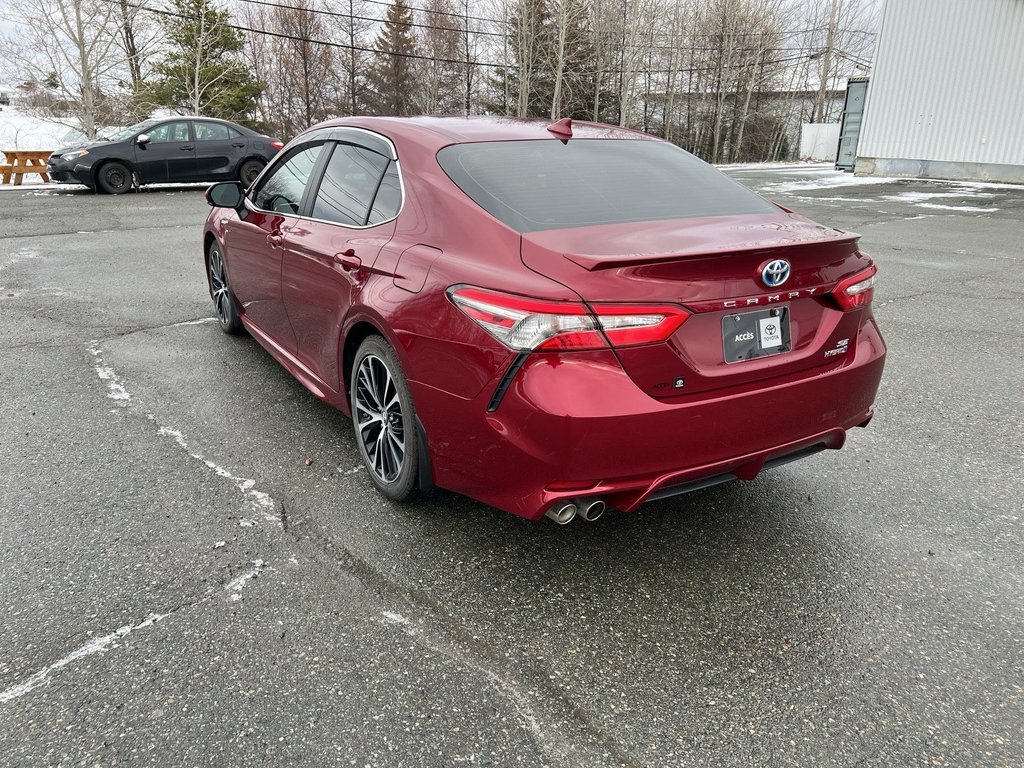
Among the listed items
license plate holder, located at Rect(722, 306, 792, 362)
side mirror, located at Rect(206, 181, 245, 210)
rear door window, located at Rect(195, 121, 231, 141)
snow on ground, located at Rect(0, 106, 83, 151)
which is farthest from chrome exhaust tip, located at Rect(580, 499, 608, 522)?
snow on ground, located at Rect(0, 106, 83, 151)

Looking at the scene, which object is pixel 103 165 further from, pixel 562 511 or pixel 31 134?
pixel 31 134

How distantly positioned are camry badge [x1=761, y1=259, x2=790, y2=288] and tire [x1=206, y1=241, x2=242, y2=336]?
394cm

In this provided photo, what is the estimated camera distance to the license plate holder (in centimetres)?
254

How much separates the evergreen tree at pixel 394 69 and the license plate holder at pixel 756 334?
154ft

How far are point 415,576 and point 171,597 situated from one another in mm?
838

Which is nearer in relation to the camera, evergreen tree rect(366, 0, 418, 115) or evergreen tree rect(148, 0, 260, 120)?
evergreen tree rect(148, 0, 260, 120)

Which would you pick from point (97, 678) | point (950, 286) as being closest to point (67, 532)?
point (97, 678)

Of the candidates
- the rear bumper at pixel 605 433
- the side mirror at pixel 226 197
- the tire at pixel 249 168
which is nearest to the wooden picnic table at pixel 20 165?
the tire at pixel 249 168

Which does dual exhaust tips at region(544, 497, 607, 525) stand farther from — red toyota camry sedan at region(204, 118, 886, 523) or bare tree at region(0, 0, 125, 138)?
bare tree at region(0, 0, 125, 138)

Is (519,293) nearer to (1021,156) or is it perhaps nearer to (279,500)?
(279,500)

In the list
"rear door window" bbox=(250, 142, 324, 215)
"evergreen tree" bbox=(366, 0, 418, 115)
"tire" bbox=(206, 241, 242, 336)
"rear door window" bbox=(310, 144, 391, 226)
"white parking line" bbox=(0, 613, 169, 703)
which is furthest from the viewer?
"evergreen tree" bbox=(366, 0, 418, 115)

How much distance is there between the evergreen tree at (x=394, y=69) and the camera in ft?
155

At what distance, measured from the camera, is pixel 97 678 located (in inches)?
Result: 88.8

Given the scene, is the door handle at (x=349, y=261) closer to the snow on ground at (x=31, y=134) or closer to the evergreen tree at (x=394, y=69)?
the snow on ground at (x=31, y=134)
